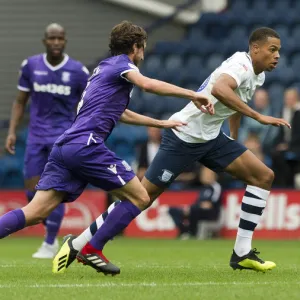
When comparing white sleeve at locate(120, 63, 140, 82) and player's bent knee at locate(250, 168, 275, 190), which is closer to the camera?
white sleeve at locate(120, 63, 140, 82)

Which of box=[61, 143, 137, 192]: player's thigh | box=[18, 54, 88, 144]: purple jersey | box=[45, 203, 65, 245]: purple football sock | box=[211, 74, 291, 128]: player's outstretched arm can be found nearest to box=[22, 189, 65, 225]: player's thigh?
box=[61, 143, 137, 192]: player's thigh

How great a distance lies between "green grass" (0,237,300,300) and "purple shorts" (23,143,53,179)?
2.96 feet

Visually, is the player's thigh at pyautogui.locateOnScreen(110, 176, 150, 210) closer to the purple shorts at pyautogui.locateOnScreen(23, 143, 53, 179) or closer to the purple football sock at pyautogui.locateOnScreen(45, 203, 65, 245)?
the purple football sock at pyautogui.locateOnScreen(45, 203, 65, 245)

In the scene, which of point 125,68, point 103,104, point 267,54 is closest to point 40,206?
point 103,104

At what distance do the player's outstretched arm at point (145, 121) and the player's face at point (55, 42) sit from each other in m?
3.04

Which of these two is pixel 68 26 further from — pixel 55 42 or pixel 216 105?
pixel 216 105

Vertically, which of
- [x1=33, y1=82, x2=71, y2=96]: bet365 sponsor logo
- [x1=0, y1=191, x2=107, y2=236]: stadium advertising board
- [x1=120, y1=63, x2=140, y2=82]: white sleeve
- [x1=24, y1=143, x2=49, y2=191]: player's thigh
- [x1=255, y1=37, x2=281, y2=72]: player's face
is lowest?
[x1=0, y1=191, x2=107, y2=236]: stadium advertising board

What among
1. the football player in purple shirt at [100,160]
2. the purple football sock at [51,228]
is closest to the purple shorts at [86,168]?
the football player in purple shirt at [100,160]

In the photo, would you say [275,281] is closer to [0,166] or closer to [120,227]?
[120,227]

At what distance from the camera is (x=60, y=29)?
10.9 metres

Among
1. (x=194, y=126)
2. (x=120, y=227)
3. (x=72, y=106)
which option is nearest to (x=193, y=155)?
(x=194, y=126)

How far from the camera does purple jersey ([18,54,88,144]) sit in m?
11.0

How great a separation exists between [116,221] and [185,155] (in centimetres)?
127

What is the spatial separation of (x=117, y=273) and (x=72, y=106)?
141 inches
